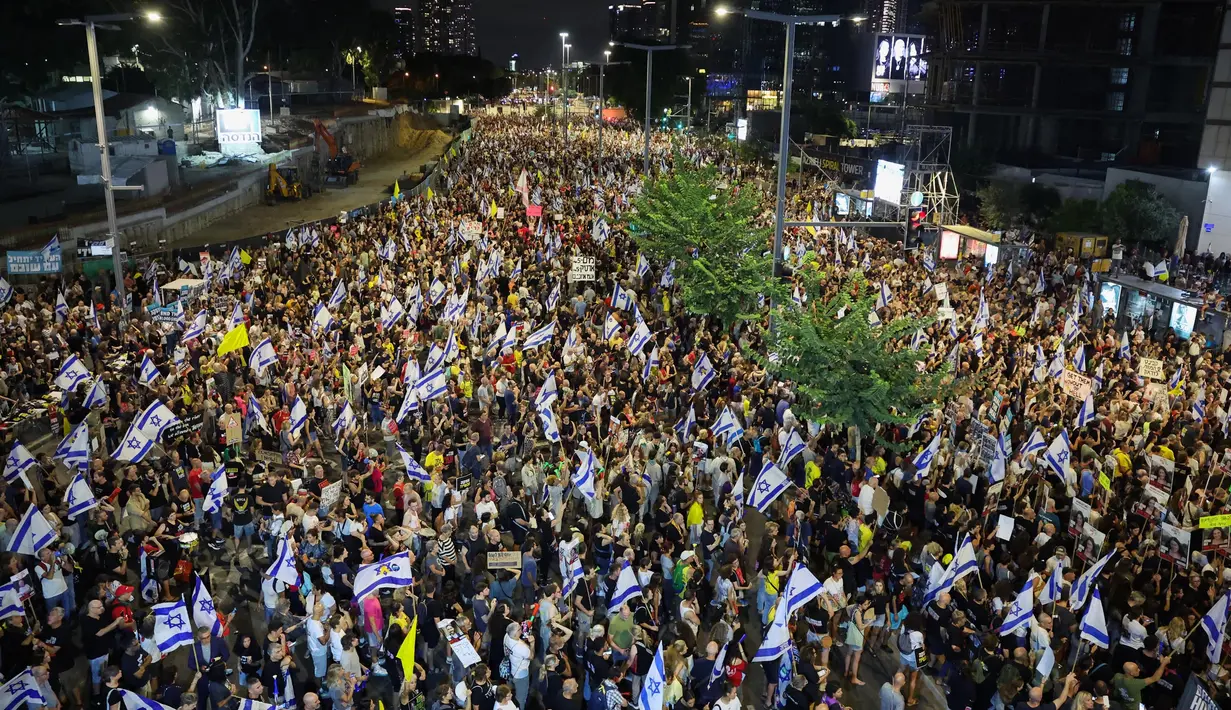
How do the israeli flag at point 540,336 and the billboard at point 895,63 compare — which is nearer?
the israeli flag at point 540,336

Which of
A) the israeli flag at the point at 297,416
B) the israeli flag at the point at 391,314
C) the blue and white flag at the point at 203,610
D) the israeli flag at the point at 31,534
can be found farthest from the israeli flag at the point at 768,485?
the israeli flag at the point at 391,314

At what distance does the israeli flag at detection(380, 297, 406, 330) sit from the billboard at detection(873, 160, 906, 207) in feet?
67.1

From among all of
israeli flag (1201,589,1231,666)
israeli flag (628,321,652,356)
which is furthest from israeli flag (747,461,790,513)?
israeli flag (628,321,652,356)

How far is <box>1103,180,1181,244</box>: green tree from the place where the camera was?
35.3m

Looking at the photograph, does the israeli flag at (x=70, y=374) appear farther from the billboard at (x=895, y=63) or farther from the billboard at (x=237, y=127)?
the billboard at (x=895, y=63)

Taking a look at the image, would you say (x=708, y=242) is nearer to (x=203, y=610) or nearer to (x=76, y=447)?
(x=76, y=447)

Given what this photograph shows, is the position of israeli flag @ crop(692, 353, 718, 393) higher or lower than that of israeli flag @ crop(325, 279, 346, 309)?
lower

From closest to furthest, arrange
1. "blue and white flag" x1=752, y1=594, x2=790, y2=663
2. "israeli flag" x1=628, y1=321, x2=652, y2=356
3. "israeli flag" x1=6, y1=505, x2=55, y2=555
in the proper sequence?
"blue and white flag" x1=752, y1=594, x2=790, y2=663 → "israeli flag" x1=6, y1=505, x2=55, y2=555 → "israeli flag" x1=628, y1=321, x2=652, y2=356

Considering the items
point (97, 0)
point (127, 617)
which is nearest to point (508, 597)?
point (127, 617)

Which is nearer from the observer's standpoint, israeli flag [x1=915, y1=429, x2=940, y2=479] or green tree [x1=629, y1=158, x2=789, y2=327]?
israeli flag [x1=915, y1=429, x2=940, y2=479]

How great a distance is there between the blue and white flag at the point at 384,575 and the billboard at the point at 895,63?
6511 cm

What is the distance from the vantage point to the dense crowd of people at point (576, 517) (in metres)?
9.98

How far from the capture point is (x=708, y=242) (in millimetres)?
24781

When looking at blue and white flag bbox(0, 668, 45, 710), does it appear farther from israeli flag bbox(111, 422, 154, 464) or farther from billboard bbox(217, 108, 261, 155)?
billboard bbox(217, 108, 261, 155)
